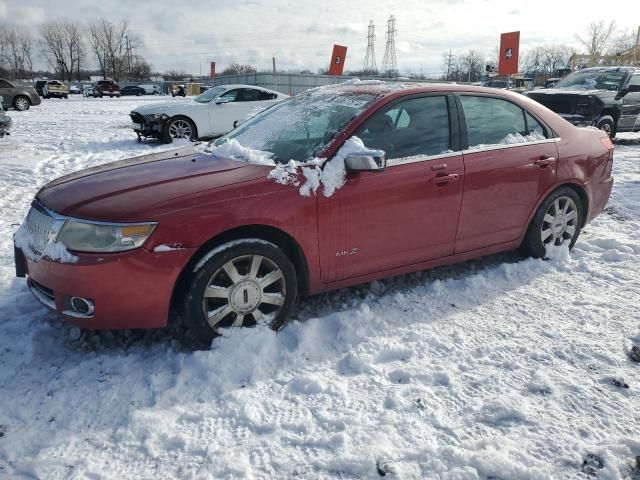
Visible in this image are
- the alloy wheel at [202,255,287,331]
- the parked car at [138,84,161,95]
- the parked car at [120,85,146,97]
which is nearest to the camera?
the alloy wheel at [202,255,287,331]

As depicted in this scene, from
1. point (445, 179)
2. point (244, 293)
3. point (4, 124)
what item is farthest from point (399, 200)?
point (4, 124)

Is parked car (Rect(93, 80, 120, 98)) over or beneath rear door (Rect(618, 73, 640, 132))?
A: over

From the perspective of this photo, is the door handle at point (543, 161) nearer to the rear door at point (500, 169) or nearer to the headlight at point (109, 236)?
the rear door at point (500, 169)

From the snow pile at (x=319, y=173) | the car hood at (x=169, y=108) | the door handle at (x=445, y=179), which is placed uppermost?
the car hood at (x=169, y=108)

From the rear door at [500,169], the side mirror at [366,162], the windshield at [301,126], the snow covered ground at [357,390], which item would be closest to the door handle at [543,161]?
the rear door at [500,169]

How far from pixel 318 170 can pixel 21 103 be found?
2435 centimetres

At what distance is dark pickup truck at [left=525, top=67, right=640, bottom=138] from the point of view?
10.7m

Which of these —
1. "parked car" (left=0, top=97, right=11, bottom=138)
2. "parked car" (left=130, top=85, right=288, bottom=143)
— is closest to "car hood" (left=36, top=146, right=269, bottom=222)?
"parked car" (left=130, top=85, right=288, bottom=143)

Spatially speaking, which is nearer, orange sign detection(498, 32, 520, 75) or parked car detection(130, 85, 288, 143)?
parked car detection(130, 85, 288, 143)

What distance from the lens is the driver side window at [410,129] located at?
11.2 feet

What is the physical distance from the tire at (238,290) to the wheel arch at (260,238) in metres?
0.06

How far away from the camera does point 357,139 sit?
129 inches

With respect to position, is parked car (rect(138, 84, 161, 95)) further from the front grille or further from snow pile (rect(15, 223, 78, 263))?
the front grille

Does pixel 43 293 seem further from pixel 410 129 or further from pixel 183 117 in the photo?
pixel 183 117
